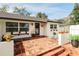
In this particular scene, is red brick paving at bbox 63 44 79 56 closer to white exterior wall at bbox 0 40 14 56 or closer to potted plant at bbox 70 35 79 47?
potted plant at bbox 70 35 79 47

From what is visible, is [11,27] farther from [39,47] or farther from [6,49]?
[6,49]

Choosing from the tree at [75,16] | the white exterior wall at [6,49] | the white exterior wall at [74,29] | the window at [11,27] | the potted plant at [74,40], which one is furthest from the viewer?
the window at [11,27]

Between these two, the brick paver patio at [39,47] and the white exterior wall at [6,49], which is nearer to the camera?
the white exterior wall at [6,49]

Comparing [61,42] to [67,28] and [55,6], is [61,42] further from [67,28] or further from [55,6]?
[55,6]

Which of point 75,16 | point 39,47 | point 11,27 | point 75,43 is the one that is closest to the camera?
point 75,16

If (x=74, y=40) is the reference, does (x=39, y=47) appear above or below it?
below

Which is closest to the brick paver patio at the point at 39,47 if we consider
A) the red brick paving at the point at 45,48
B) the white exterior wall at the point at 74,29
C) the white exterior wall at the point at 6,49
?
the red brick paving at the point at 45,48

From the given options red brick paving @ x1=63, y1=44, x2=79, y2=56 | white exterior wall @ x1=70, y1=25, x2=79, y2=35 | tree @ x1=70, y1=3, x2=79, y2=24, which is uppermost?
tree @ x1=70, y1=3, x2=79, y2=24

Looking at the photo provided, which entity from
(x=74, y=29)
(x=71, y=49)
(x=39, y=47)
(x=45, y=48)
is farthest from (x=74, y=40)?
(x=39, y=47)

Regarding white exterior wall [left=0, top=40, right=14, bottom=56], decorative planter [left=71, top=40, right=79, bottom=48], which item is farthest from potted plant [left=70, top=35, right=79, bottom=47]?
white exterior wall [left=0, top=40, right=14, bottom=56]

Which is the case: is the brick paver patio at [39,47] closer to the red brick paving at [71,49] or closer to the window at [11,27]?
the red brick paving at [71,49]

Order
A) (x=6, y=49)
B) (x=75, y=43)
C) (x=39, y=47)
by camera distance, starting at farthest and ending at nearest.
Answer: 1. (x=39, y=47)
2. (x=75, y=43)
3. (x=6, y=49)

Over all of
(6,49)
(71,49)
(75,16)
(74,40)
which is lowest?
(71,49)

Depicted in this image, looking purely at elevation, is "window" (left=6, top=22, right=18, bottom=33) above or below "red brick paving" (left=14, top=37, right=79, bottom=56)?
above
